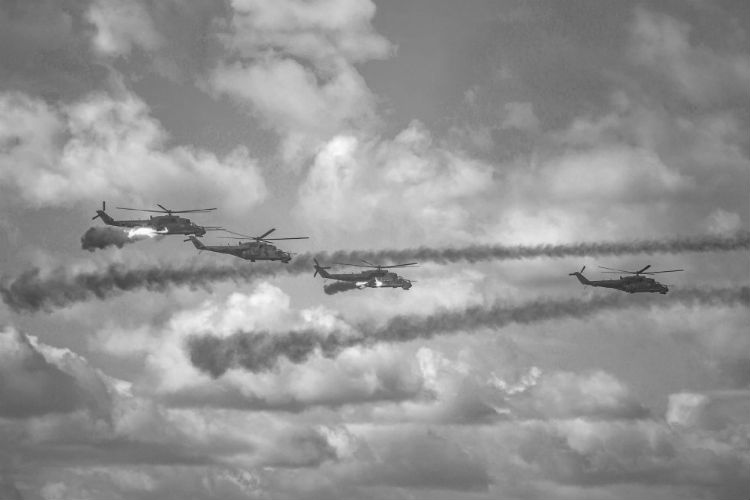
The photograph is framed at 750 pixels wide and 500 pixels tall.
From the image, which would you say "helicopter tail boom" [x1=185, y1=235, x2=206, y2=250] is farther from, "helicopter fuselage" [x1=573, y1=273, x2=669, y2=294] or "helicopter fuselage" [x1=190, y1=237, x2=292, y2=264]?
"helicopter fuselage" [x1=573, y1=273, x2=669, y2=294]

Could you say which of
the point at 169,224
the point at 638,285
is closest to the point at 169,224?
the point at 169,224

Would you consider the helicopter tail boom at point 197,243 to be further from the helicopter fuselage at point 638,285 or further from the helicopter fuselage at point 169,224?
the helicopter fuselage at point 638,285

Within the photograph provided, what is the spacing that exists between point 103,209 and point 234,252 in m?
18.5

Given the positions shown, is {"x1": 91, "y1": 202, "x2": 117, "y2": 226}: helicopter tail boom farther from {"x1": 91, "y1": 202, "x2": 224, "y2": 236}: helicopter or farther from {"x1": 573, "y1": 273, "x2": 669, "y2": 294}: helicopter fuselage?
{"x1": 573, "y1": 273, "x2": 669, "y2": 294}: helicopter fuselage

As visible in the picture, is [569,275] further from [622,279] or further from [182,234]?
[182,234]

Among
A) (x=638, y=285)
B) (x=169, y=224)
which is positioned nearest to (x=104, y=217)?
(x=169, y=224)

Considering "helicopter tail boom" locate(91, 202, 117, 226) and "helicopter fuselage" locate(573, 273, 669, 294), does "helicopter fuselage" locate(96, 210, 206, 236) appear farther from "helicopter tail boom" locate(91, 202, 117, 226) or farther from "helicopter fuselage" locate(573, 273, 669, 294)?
"helicopter fuselage" locate(573, 273, 669, 294)

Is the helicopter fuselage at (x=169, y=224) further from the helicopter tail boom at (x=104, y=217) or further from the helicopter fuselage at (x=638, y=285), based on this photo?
the helicopter fuselage at (x=638, y=285)

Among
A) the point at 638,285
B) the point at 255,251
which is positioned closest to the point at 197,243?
the point at 255,251

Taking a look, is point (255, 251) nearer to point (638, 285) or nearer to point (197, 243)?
point (197, 243)

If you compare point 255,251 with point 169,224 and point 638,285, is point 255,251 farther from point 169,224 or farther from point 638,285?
point 638,285

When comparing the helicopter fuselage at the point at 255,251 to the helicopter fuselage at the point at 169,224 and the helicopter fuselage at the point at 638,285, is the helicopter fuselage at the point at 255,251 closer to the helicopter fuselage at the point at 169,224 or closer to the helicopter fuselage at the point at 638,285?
the helicopter fuselage at the point at 169,224

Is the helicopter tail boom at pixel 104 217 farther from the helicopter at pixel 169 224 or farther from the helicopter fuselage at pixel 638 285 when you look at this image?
the helicopter fuselage at pixel 638 285

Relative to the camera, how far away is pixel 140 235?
140 meters
